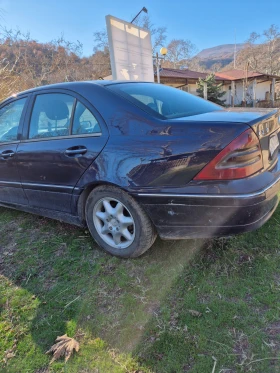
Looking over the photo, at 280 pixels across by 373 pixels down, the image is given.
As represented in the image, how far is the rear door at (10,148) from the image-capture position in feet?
9.64

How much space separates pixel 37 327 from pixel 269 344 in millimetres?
1456

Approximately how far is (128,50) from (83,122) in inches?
276

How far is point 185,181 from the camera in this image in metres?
1.84

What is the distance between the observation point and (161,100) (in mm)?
2412

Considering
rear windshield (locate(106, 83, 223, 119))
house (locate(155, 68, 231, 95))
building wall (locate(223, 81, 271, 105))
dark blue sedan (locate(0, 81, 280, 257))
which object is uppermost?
house (locate(155, 68, 231, 95))

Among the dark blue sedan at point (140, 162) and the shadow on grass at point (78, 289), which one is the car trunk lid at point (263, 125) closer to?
the dark blue sedan at point (140, 162)

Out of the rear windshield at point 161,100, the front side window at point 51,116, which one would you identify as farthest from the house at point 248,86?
the front side window at point 51,116

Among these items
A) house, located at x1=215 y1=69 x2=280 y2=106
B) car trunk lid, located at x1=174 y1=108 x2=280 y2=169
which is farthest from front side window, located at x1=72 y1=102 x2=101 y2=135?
house, located at x1=215 y1=69 x2=280 y2=106

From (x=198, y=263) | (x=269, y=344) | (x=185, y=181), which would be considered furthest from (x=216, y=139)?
(x=269, y=344)

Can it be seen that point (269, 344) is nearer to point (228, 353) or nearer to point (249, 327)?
point (249, 327)

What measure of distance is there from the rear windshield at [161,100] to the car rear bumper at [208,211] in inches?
26.6

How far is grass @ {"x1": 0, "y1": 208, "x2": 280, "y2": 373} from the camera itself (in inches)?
58.7

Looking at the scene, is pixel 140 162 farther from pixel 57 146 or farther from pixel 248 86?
pixel 248 86

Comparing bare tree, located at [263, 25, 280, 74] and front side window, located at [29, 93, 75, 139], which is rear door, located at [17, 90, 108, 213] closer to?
front side window, located at [29, 93, 75, 139]
